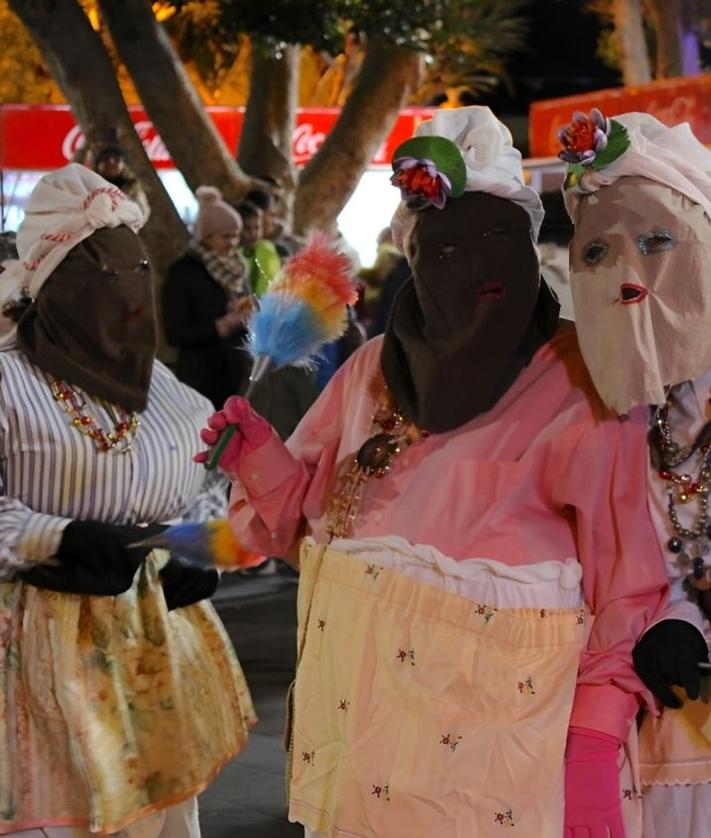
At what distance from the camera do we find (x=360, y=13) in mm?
10156

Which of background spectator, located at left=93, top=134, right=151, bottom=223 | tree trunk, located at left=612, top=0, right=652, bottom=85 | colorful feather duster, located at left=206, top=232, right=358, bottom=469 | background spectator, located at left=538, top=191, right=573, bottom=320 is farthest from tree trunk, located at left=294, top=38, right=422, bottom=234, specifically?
colorful feather duster, located at left=206, top=232, right=358, bottom=469

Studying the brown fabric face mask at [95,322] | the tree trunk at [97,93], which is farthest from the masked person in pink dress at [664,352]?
the tree trunk at [97,93]

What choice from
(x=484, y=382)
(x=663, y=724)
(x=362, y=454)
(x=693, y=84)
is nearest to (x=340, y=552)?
(x=362, y=454)

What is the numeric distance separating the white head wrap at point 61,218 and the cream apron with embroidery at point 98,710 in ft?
2.14

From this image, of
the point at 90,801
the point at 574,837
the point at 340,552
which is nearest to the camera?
the point at 574,837

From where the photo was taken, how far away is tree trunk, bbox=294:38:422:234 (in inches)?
427

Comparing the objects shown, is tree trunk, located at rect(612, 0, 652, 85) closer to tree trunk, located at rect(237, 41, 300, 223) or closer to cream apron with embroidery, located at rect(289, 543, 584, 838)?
tree trunk, located at rect(237, 41, 300, 223)

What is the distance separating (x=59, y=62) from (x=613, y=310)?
25.4ft

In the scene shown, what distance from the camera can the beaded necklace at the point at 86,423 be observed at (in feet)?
12.5

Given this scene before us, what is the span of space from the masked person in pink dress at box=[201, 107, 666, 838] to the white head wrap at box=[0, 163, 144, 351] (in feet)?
2.76

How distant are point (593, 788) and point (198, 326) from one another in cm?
569

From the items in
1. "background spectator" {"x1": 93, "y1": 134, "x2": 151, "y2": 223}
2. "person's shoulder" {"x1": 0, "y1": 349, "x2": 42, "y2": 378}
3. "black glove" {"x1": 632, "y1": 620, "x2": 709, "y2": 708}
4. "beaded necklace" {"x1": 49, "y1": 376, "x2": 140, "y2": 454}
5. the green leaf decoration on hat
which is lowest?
"black glove" {"x1": 632, "y1": 620, "x2": 709, "y2": 708}

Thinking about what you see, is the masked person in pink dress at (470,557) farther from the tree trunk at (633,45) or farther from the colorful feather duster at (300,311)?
the tree trunk at (633,45)

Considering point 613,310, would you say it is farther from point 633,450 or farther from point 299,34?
point 299,34
